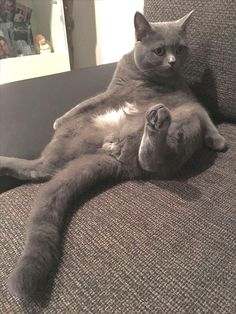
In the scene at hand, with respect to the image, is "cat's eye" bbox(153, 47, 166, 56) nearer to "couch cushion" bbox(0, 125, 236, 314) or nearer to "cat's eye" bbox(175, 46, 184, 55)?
"cat's eye" bbox(175, 46, 184, 55)

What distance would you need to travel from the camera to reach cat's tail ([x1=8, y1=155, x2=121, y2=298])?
575 mm

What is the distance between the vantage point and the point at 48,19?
2475 mm

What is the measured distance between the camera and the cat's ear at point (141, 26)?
110 cm

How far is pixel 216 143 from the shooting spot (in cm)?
101

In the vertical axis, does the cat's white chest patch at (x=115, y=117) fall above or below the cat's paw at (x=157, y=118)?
below

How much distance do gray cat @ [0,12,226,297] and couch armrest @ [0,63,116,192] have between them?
72 millimetres

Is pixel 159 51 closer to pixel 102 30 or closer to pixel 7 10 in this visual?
pixel 102 30

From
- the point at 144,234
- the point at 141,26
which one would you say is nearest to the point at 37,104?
the point at 141,26

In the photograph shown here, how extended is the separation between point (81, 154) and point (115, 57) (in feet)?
5.04

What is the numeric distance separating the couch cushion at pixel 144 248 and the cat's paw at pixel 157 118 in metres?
0.16

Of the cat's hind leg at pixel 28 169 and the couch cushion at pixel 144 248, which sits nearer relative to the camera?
the couch cushion at pixel 144 248

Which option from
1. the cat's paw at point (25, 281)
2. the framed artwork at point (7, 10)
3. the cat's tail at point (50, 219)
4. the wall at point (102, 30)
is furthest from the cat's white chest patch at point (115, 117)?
the framed artwork at point (7, 10)

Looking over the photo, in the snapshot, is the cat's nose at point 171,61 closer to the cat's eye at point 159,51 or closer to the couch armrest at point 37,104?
the cat's eye at point 159,51

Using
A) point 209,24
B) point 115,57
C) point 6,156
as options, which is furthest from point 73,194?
point 115,57
